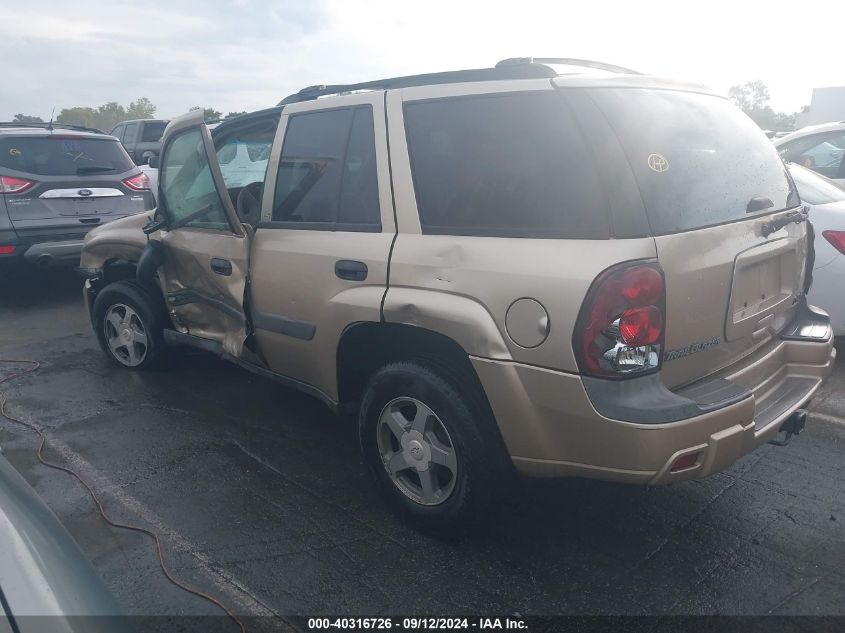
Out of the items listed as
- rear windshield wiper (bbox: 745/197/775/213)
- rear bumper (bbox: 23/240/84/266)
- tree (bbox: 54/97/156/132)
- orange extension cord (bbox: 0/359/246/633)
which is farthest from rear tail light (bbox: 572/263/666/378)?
tree (bbox: 54/97/156/132)

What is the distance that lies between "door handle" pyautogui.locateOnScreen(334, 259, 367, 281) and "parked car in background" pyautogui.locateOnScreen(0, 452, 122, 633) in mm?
1704

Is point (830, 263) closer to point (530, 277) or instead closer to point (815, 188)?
point (815, 188)

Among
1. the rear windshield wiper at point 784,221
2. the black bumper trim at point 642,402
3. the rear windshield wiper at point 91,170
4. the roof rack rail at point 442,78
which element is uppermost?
the roof rack rail at point 442,78

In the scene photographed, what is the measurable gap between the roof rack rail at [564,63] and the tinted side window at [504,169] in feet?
0.73

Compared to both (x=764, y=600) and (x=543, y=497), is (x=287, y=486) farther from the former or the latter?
(x=764, y=600)

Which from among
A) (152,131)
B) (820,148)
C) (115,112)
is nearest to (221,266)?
(820,148)

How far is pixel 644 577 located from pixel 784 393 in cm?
101

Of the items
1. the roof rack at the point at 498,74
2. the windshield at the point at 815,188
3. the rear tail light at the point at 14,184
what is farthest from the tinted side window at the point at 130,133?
the windshield at the point at 815,188

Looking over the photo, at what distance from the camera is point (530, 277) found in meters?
2.58

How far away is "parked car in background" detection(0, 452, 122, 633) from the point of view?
133cm

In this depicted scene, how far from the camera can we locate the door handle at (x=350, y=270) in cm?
318

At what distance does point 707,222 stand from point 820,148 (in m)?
5.29

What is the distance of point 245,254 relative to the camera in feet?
12.7

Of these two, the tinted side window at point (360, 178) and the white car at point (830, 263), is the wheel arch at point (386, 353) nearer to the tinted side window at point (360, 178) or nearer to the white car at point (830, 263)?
the tinted side window at point (360, 178)
